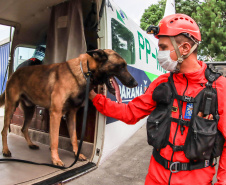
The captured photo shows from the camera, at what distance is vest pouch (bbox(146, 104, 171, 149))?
1497 mm

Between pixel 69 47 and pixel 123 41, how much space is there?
1.08 metres

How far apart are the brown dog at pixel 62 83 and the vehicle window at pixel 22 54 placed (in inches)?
55.8

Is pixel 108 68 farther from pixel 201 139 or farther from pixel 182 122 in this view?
pixel 201 139

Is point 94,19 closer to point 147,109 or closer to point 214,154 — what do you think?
point 147,109

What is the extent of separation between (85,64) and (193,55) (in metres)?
1.68

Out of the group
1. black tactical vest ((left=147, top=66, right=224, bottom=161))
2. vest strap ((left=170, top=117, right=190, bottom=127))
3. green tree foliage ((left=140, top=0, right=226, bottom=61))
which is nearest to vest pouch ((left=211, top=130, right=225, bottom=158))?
black tactical vest ((left=147, top=66, right=224, bottom=161))

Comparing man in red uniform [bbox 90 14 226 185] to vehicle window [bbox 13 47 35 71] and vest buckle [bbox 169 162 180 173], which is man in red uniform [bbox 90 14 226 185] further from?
vehicle window [bbox 13 47 35 71]

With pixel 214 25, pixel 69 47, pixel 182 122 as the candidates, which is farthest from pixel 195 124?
pixel 214 25

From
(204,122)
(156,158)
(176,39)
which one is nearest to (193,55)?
(176,39)

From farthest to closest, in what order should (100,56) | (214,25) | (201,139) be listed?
(214,25), (100,56), (201,139)

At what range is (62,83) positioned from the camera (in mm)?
3055

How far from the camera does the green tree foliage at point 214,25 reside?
1667 cm

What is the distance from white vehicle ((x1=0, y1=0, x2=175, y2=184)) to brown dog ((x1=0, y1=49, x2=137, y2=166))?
361mm

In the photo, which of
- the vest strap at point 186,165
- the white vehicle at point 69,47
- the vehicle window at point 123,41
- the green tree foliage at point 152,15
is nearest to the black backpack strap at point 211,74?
the vest strap at point 186,165
